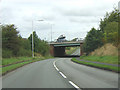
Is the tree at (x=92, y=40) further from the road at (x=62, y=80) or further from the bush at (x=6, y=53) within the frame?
the road at (x=62, y=80)

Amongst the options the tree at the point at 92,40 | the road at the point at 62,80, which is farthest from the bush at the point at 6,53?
the tree at the point at 92,40

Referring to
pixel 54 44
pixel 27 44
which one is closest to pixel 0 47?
pixel 27 44

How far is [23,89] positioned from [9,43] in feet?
98.3

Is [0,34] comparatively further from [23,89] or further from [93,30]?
[23,89]

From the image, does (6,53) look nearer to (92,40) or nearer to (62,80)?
(92,40)

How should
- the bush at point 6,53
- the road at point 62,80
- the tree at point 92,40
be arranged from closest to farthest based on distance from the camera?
the road at point 62,80 < the bush at point 6,53 < the tree at point 92,40

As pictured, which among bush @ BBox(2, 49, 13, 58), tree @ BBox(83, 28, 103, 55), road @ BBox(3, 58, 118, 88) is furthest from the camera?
tree @ BBox(83, 28, 103, 55)

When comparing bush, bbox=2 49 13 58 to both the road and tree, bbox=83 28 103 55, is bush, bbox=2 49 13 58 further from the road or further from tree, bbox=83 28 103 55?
tree, bbox=83 28 103 55

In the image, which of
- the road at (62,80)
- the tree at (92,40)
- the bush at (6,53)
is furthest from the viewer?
the tree at (92,40)

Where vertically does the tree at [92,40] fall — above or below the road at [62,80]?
above

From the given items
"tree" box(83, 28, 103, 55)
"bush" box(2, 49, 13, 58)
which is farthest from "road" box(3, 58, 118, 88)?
"tree" box(83, 28, 103, 55)

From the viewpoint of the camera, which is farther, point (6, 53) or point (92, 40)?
point (92, 40)

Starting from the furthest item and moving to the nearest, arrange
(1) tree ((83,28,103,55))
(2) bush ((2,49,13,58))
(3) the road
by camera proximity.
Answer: (1) tree ((83,28,103,55)) < (2) bush ((2,49,13,58)) < (3) the road

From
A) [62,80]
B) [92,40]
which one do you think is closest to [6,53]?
[92,40]
